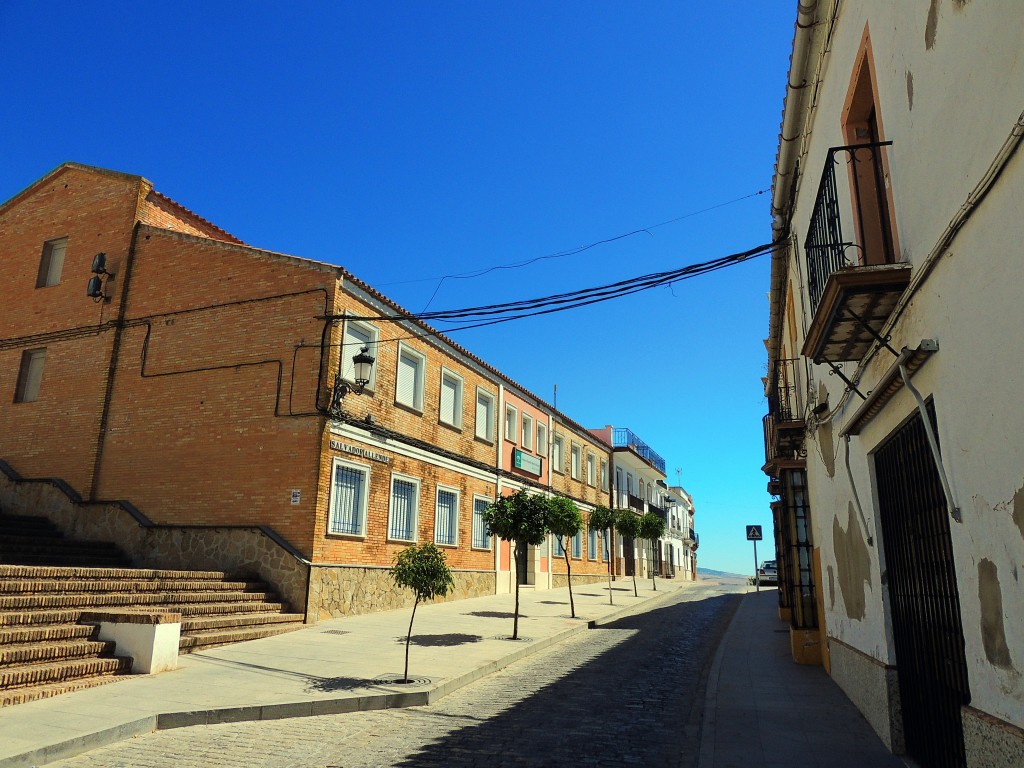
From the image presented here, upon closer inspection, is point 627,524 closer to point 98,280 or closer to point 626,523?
point 626,523

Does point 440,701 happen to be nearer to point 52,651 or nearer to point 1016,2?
point 52,651

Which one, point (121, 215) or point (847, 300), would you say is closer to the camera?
point (847, 300)

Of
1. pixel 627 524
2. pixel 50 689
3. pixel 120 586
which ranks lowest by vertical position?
pixel 50 689

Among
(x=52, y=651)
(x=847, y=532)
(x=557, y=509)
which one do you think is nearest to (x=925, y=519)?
(x=847, y=532)

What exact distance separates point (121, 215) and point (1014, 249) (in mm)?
19796

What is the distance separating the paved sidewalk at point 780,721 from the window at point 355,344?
9317 millimetres

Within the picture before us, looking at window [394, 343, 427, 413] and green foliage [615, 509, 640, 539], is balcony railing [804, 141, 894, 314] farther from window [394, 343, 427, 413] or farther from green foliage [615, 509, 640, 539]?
green foliage [615, 509, 640, 539]

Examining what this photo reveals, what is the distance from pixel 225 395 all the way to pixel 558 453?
1665 cm

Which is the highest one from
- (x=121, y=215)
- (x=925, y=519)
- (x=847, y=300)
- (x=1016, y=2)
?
(x=121, y=215)

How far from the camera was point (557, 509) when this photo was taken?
15.2 metres

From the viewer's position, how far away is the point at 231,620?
12078mm

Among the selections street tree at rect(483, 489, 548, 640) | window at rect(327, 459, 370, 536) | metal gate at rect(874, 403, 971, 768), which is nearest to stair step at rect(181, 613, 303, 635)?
window at rect(327, 459, 370, 536)

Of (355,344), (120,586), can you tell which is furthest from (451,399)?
(120,586)

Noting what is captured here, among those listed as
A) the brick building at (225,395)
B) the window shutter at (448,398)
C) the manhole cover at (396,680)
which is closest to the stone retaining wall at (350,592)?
the brick building at (225,395)
